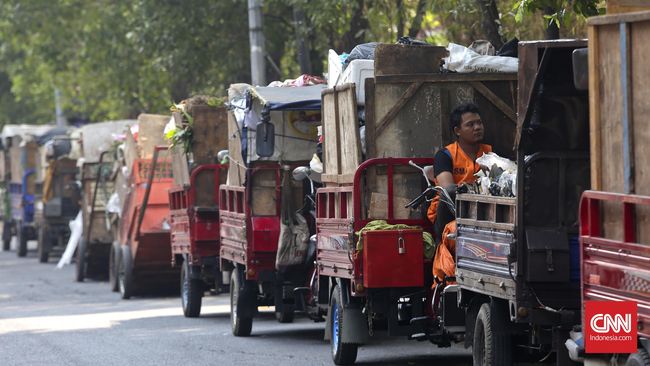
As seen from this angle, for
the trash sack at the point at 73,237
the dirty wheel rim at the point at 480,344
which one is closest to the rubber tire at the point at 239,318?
the dirty wheel rim at the point at 480,344

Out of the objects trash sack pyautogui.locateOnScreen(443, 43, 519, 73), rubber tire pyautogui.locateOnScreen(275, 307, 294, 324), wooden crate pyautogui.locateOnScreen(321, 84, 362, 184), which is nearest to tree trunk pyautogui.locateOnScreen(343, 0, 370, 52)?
rubber tire pyautogui.locateOnScreen(275, 307, 294, 324)

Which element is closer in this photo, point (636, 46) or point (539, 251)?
point (636, 46)

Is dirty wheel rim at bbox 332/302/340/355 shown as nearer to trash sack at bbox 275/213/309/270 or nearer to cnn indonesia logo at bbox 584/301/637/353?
trash sack at bbox 275/213/309/270

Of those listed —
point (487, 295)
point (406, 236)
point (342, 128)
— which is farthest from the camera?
point (342, 128)

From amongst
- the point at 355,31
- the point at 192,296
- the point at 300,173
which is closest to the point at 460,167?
the point at 300,173

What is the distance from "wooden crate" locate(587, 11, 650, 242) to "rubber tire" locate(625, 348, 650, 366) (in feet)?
1.76

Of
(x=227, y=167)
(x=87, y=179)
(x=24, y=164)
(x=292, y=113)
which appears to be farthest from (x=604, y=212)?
(x=24, y=164)

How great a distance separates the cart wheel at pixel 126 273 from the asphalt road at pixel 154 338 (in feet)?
0.82

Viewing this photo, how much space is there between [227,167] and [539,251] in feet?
30.2

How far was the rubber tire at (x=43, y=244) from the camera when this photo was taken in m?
30.1

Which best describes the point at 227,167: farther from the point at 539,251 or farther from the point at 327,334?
the point at 539,251

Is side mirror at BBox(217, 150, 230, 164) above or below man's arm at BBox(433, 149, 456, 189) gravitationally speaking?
above

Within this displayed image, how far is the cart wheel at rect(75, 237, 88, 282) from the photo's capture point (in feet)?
81.5

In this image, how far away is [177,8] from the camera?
26.7 metres
